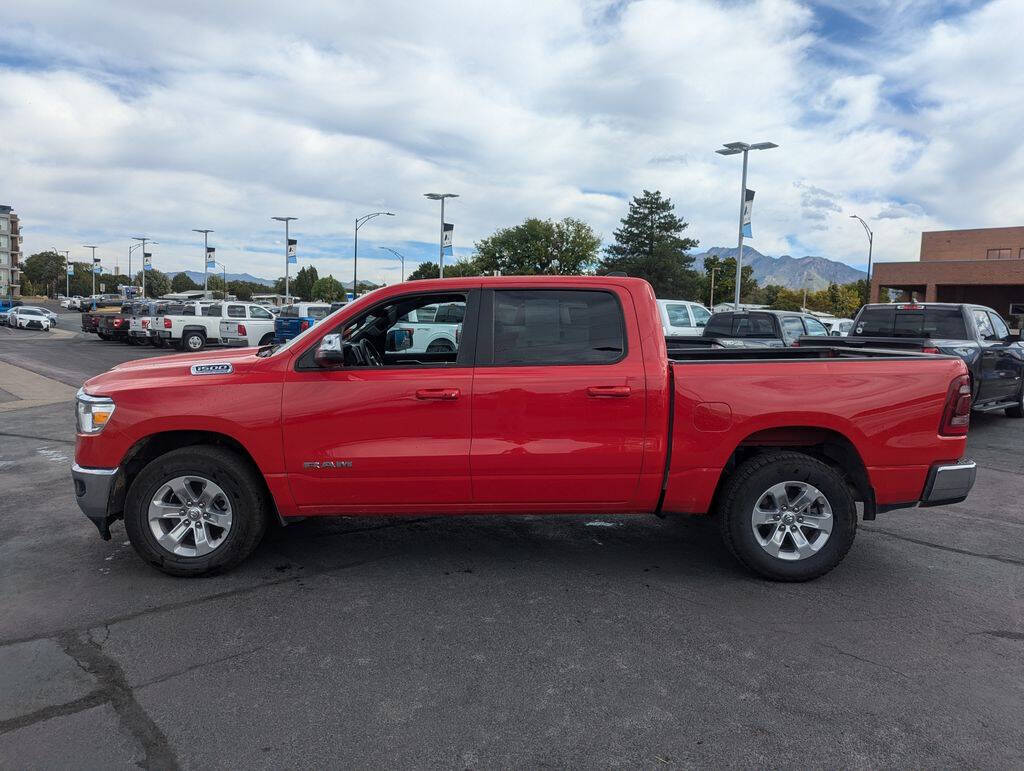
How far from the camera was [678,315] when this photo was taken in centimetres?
1942

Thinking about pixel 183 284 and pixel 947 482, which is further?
pixel 183 284

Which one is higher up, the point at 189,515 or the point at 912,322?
the point at 912,322

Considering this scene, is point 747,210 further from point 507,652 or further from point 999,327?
point 507,652

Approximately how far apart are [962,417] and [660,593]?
2.18 metres

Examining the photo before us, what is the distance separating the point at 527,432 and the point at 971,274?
48677 millimetres

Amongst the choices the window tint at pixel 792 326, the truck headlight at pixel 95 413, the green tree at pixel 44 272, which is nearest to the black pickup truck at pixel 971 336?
the window tint at pixel 792 326

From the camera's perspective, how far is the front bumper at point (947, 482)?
444cm

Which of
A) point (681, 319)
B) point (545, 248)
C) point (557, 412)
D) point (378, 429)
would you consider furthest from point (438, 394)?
point (545, 248)

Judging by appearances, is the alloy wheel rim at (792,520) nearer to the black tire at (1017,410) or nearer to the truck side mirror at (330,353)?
the truck side mirror at (330,353)

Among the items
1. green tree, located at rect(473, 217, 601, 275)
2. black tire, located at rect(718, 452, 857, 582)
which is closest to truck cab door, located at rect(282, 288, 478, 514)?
black tire, located at rect(718, 452, 857, 582)

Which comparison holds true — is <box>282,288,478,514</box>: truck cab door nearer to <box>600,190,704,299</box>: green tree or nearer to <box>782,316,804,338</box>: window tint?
<box>782,316,804,338</box>: window tint

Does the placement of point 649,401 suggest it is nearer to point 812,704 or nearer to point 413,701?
point 812,704

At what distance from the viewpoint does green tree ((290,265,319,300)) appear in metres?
138

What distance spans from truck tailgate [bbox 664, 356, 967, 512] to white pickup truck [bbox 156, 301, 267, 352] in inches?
990
